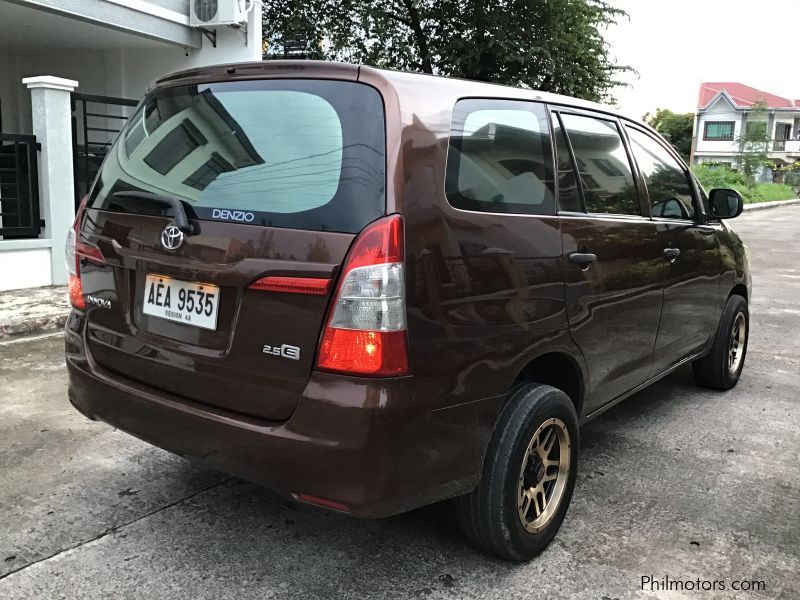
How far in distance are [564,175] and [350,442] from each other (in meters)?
1.49

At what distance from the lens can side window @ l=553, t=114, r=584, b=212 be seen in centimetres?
296

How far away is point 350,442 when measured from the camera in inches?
85.0

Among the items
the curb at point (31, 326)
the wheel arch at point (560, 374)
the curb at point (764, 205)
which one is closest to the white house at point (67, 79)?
the curb at point (31, 326)

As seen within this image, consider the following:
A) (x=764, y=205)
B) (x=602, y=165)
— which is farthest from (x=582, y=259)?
(x=764, y=205)

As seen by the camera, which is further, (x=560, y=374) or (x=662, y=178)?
(x=662, y=178)

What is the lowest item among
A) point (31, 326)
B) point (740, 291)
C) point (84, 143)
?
point (31, 326)

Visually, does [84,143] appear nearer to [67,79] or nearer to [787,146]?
[67,79]

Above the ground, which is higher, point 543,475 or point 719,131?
point 719,131

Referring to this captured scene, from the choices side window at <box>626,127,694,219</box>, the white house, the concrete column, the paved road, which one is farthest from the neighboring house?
the paved road

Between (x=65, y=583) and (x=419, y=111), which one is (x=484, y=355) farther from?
(x=65, y=583)

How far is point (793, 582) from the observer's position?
8.90 feet

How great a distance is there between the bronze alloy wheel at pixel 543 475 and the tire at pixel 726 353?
7.59ft

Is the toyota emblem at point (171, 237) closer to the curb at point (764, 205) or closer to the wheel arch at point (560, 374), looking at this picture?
→ the wheel arch at point (560, 374)

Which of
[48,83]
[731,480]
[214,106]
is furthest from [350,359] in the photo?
[48,83]
